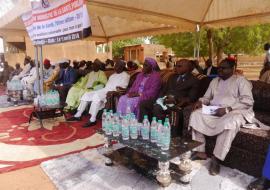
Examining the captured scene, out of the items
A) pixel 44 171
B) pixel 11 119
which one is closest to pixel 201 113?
pixel 44 171

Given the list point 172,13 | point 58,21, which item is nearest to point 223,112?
point 58,21

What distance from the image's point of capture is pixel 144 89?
5.15m

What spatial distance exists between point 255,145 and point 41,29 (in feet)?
16.0

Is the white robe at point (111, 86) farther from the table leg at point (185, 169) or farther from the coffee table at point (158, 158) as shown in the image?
the table leg at point (185, 169)

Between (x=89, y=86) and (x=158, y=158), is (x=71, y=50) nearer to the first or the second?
(x=89, y=86)

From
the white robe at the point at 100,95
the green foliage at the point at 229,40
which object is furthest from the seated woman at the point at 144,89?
the green foliage at the point at 229,40

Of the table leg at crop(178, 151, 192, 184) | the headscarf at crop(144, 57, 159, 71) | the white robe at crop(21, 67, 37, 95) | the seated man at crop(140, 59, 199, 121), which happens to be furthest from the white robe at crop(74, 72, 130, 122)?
the white robe at crop(21, 67, 37, 95)

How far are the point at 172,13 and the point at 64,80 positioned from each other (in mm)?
3807

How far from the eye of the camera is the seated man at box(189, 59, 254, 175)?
130 inches

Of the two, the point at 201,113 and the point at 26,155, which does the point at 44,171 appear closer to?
the point at 26,155

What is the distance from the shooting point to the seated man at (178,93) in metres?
4.33

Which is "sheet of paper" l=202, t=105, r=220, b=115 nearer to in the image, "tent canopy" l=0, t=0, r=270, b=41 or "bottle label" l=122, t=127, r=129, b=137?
"bottle label" l=122, t=127, r=129, b=137

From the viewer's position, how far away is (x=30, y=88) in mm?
9266

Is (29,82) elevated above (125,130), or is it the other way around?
(29,82)
